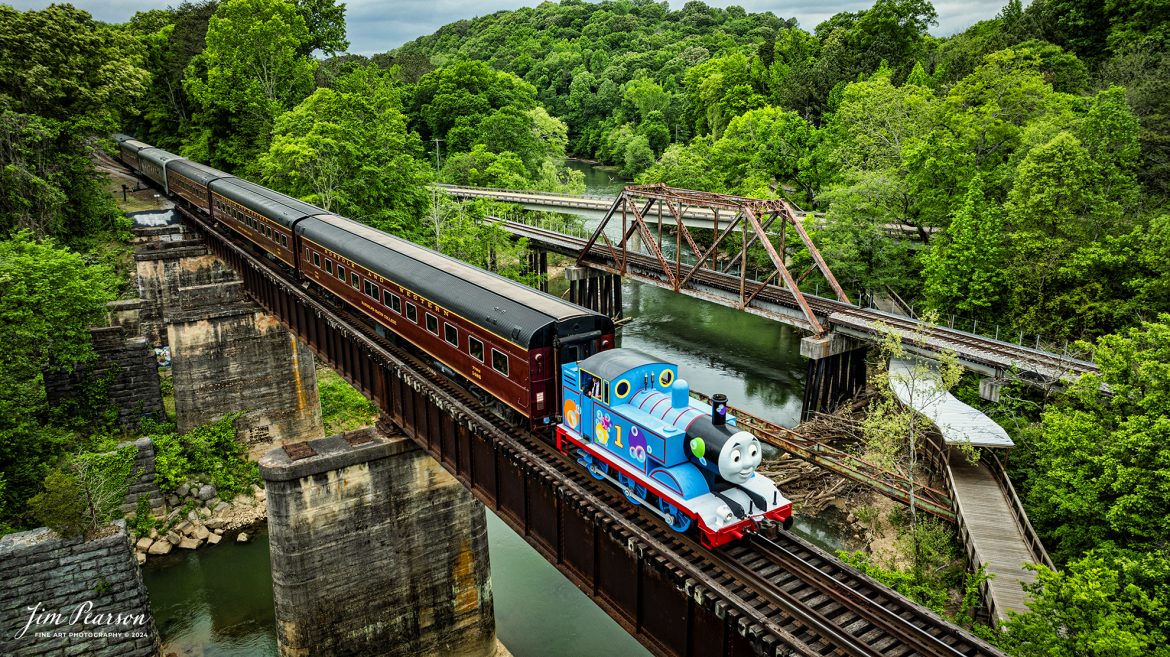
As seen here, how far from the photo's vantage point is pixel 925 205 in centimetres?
3984

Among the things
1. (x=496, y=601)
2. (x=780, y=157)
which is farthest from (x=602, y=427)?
(x=780, y=157)

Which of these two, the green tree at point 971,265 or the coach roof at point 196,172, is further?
the coach roof at point 196,172

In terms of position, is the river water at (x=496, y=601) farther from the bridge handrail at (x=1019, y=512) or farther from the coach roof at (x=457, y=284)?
the coach roof at (x=457, y=284)

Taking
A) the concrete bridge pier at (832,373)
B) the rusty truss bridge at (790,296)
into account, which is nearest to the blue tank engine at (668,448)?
the rusty truss bridge at (790,296)

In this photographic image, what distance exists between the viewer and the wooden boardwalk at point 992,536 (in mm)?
18406

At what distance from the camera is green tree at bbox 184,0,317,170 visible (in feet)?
182

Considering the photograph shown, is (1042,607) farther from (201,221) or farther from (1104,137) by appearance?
(201,221)

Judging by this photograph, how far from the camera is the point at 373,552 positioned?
2111 cm

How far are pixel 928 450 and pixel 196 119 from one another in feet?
198

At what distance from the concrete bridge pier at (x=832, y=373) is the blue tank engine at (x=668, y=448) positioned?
1971cm

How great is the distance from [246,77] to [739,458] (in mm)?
57157

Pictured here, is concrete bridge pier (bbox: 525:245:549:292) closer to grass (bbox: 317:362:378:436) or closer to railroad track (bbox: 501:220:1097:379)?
railroad track (bbox: 501:220:1097:379)

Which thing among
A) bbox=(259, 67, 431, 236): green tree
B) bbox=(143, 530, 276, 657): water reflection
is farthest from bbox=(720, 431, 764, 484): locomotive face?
bbox=(259, 67, 431, 236): green tree

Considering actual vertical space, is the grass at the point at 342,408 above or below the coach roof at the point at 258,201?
below
